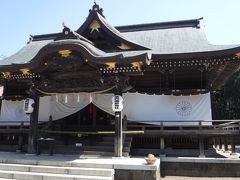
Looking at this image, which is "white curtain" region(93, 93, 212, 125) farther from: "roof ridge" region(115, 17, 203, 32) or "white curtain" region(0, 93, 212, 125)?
"roof ridge" region(115, 17, 203, 32)

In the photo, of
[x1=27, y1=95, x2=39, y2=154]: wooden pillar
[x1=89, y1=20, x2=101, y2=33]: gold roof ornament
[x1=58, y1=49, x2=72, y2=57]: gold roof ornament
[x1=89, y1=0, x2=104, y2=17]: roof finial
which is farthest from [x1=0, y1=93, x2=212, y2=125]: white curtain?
A: [x1=89, y1=0, x2=104, y2=17]: roof finial

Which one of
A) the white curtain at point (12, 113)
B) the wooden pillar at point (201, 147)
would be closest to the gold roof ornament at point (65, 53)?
the white curtain at point (12, 113)

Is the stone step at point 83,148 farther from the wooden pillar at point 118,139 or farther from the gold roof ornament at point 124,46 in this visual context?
the gold roof ornament at point 124,46

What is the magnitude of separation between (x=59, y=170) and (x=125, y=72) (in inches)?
176

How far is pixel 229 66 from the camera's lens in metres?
11.4

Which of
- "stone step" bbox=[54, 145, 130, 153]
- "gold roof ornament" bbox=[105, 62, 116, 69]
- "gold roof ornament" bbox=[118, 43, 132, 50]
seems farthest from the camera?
"gold roof ornament" bbox=[118, 43, 132, 50]

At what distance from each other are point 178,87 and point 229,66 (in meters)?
2.42

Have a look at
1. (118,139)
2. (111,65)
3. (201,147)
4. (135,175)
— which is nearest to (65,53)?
(111,65)

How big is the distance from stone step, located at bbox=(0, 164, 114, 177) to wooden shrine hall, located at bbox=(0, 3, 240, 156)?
2.03 m

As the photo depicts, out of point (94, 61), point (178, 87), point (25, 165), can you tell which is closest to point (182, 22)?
point (178, 87)

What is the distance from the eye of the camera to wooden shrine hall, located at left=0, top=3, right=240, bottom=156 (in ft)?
33.4

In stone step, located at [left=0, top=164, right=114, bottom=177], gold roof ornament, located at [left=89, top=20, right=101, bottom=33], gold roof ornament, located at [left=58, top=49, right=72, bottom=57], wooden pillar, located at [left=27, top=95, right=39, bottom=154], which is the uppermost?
gold roof ornament, located at [left=89, top=20, right=101, bottom=33]

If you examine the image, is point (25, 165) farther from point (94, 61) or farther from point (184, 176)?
point (184, 176)

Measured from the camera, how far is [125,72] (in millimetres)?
10352
